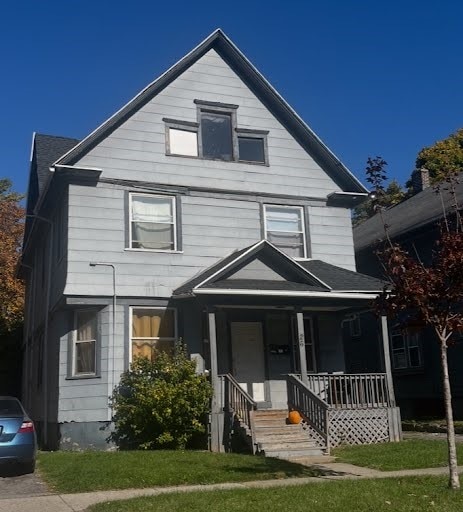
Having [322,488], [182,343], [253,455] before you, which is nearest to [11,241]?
[182,343]

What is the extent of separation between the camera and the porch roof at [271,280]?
14.9m

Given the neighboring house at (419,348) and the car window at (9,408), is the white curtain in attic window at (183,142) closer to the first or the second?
the neighboring house at (419,348)

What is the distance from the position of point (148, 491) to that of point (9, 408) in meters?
3.63

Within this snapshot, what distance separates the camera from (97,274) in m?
15.5

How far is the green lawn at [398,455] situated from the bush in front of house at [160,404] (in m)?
3.27

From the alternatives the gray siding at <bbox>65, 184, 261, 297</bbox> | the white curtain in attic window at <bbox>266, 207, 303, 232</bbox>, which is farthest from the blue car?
the white curtain in attic window at <bbox>266, 207, 303, 232</bbox>

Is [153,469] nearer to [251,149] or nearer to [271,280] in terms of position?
[271,280]

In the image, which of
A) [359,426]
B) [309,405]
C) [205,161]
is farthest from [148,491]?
[205,161]

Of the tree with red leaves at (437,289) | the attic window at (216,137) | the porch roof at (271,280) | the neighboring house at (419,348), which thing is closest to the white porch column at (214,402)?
the porch roof at (271,280)

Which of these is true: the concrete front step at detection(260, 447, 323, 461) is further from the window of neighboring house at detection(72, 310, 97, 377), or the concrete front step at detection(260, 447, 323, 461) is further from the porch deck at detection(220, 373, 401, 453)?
the window of neighboring house at detection(72, 310, 97, 377)

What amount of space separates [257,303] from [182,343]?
7.06 feet

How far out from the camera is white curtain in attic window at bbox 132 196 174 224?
54.0 ft

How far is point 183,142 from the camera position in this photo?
688 inches

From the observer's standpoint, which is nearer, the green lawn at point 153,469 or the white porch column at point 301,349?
the green lawn at point 153,469
